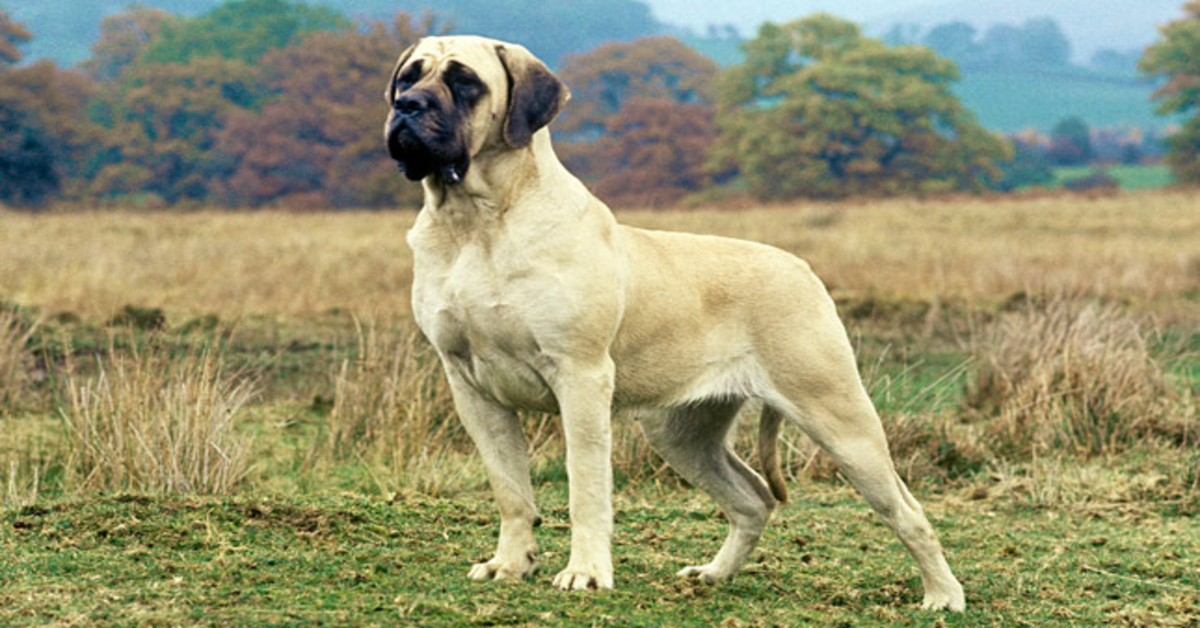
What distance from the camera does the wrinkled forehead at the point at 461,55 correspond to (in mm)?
5262

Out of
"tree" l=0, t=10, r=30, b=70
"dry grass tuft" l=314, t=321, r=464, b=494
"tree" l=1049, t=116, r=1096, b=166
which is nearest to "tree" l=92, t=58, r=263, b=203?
"tree" l=0, t=10, r=30, b=70

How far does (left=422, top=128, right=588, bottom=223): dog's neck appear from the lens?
5438 millimetres

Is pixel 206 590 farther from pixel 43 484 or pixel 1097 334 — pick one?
pixel 1097 334

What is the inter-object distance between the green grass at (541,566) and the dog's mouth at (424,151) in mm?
1648

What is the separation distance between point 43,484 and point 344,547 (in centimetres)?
295

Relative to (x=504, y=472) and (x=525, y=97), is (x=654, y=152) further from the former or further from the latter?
(x=525, y=97)

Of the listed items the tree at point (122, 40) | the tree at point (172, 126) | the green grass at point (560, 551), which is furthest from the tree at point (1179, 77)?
the green grass at point (560, 551)

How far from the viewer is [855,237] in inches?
1088

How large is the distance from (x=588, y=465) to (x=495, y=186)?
1.17 meters

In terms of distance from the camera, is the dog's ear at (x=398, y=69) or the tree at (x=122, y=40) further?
the tree at (x=122, y=40)

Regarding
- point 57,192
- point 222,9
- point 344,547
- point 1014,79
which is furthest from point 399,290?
point 1014,79

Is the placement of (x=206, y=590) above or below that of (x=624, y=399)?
below

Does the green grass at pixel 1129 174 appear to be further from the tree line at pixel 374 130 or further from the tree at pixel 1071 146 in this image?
the tree line at pixel 374 130

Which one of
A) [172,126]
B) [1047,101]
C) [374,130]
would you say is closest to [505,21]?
[1047,101]
